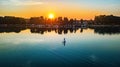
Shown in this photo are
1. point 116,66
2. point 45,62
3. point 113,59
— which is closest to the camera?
point 116,66

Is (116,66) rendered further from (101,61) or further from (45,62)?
(45,62)

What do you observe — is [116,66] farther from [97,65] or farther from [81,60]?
[81,60]

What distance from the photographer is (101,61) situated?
115 ft

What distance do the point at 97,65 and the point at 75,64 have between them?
3404 mm

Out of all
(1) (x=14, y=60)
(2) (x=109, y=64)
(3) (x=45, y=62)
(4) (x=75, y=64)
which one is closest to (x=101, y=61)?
(2) (x=109, y=64)

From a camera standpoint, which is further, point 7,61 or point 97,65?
A: point 7,61

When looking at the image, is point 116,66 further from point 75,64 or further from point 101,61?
point 75,64

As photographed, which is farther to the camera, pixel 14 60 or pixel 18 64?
pixel 14 60

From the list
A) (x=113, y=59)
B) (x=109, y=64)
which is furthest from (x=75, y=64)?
(x=113, y=59)

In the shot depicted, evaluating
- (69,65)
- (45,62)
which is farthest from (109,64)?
(45,62)

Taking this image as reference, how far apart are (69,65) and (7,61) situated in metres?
10.5

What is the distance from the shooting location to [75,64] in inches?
1270

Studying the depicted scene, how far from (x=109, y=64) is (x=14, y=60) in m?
15.8

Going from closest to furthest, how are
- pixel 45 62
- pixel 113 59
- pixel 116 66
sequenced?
pixel 116 66 < pixel 45 62 < pixel 113 59
